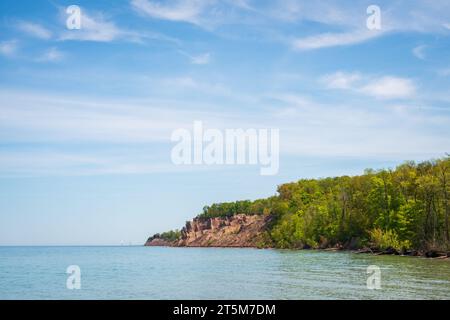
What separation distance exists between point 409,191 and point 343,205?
28.9 metres

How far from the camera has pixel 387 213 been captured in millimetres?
113312

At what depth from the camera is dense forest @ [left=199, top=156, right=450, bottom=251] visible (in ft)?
321

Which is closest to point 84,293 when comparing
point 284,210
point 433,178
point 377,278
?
point 377,278

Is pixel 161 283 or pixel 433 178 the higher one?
pixel 433 178

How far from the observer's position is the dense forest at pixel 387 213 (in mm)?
97750

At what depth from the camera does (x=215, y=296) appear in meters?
42.5

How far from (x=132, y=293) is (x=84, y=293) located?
491 cm
